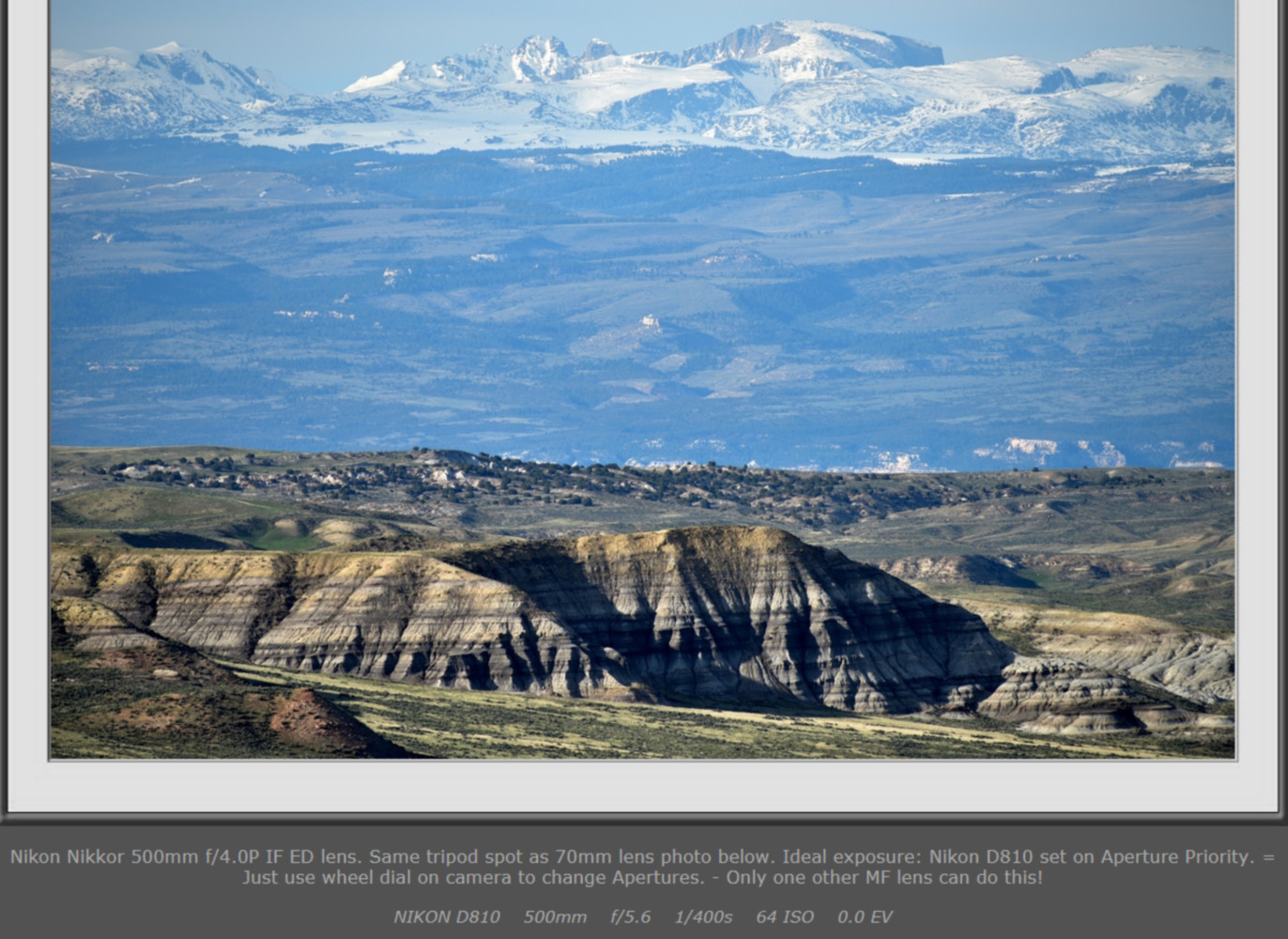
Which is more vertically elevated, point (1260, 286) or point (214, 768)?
point (1260, 286)

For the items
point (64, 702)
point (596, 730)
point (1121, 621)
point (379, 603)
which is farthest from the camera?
point (1121, 621)

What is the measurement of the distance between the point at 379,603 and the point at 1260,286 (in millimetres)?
71370

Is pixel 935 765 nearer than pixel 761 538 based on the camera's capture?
Yes

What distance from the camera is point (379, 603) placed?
124438 millimetres

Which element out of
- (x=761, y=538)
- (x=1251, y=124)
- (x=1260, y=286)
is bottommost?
(x=761, y=538)

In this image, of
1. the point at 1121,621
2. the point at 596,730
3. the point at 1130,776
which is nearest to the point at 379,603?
the point at 596,730

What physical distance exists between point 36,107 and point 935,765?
32782 millimetres

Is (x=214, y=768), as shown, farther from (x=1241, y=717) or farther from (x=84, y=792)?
(x=1241, y=717)

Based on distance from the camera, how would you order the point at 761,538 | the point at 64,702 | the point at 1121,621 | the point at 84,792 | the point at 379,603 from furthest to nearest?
the point at 1121,621, the point at 761,538, the point at 379,603, the point at 64,702, the point at 84,792

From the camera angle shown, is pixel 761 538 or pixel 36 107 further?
pixel 761 538

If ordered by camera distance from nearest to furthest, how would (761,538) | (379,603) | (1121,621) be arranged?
(379,603) < (761,538) < (1121,621)

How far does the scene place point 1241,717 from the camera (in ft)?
205
